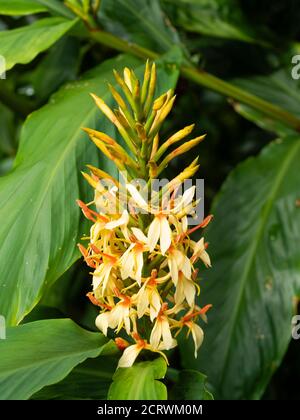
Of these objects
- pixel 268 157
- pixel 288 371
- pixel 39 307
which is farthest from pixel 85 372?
pixel 288 371

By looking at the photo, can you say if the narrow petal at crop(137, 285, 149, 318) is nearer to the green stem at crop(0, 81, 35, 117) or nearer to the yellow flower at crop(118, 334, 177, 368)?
the yellow flower at crop(118, 334, 177, 368)

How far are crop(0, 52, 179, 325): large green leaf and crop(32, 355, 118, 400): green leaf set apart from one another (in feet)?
0.43

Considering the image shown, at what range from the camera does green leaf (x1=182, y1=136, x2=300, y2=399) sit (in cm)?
162

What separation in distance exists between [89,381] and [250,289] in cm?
60

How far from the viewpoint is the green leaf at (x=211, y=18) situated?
77.3 inches

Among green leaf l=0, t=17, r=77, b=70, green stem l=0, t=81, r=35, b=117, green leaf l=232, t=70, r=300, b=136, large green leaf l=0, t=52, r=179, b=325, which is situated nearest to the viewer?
large green leaf l=0, t=52, r=179, b=325

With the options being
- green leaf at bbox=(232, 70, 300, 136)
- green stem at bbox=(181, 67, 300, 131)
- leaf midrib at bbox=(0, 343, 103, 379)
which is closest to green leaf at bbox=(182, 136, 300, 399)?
green stem at bbox=(181, 67, 300, 131)

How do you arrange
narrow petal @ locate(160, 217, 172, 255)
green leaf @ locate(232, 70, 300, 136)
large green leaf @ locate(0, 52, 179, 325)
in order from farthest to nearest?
green leaf @ locate(232, 70, 300, 136) → large green leaf @ locate(0, 52, 179, 325) → narrow petal @ locate(160, 217, 172, 255)

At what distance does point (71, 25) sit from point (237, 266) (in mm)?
664

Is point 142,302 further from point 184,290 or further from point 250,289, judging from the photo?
point 250,289

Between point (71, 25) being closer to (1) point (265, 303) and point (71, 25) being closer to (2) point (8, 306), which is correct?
(2) point (8, 306)

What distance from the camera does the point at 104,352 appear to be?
109cm

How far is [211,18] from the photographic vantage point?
1981mm

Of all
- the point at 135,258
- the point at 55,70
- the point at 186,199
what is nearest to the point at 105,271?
the point at 135,258
